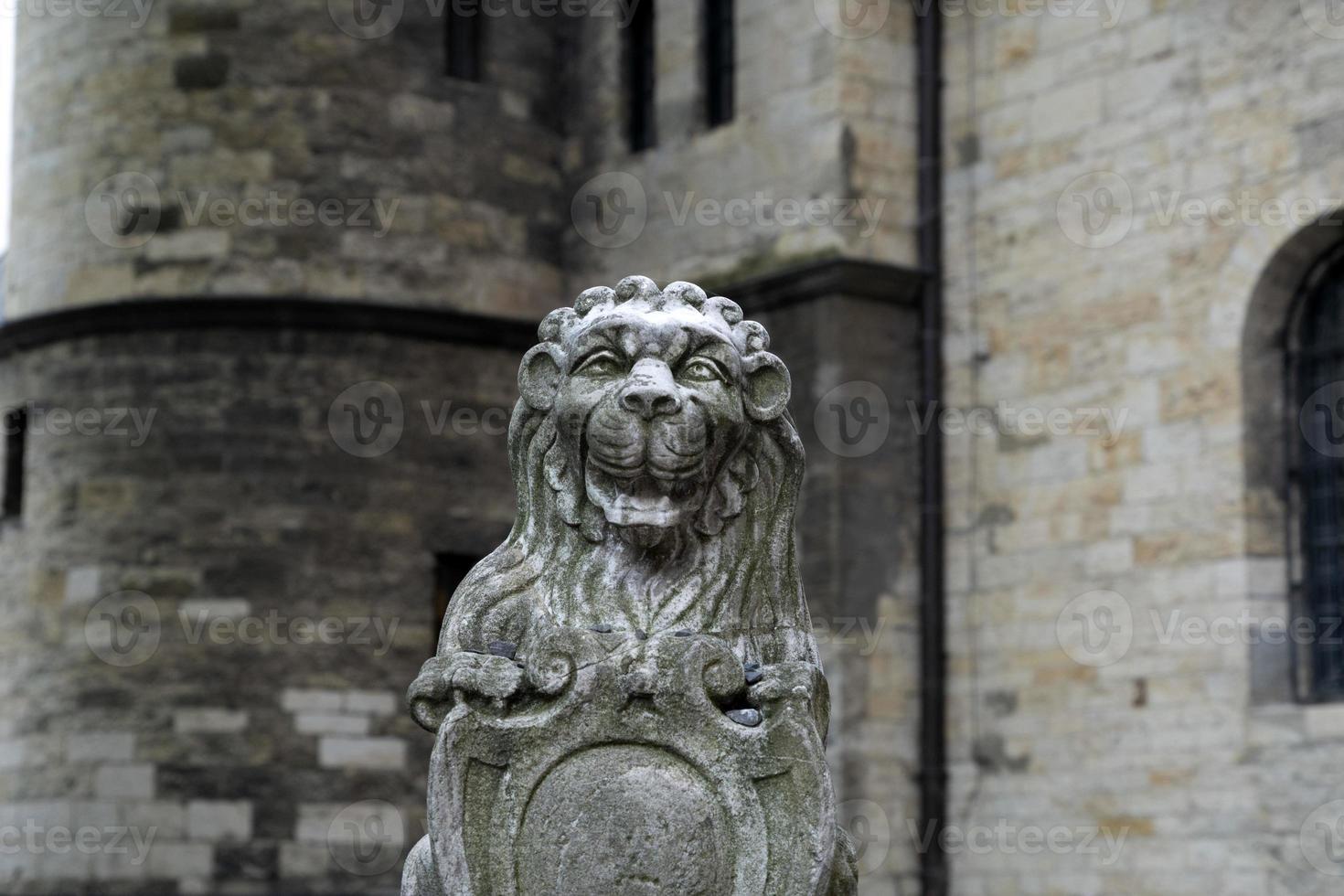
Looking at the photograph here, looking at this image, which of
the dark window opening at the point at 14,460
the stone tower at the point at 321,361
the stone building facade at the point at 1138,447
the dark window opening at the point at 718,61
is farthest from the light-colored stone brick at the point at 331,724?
the dark window opening at the point at 718,61

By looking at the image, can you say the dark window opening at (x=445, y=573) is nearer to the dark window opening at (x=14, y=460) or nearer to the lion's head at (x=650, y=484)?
the dark window opening at (x=14, y=460)

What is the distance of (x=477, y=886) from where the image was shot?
511 centimetres

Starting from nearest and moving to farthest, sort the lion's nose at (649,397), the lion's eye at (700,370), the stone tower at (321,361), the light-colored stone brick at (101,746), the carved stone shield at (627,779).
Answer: the carved stone shield at (627,779) < the lion's nose at (649,397) < the lion's eye at (700,370) < the stone tower at (321,361) < the light-colored stone brick at (101,746)

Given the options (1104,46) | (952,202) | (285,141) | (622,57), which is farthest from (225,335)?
(1104,46)

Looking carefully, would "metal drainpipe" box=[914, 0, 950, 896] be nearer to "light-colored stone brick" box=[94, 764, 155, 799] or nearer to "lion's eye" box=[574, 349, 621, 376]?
"light-colored stone brick" box=[94, 764, 155, 799]

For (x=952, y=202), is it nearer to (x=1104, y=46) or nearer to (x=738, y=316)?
(x=1104, y=46)

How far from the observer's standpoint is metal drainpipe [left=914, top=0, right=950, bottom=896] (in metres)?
13.5

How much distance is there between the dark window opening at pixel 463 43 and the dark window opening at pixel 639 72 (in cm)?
100

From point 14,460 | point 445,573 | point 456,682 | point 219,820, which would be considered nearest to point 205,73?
point 14,460

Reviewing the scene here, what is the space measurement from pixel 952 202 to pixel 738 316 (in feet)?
28.5

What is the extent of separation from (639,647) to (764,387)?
0.69m

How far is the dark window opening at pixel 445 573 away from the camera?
14.9 metres

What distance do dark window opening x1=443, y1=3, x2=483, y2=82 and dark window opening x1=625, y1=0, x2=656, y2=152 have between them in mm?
998

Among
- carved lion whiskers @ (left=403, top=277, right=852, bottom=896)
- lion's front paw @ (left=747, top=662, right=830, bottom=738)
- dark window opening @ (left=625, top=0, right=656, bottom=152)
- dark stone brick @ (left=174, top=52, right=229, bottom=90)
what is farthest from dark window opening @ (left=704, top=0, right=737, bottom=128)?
lion's front paw @ (left=747, top=662, right=830, bottom=738)
